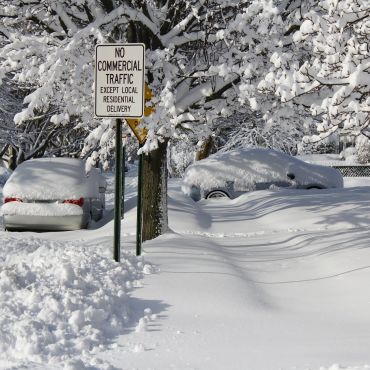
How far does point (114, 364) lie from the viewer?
4.28 metres

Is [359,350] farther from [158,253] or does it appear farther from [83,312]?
[158,253]

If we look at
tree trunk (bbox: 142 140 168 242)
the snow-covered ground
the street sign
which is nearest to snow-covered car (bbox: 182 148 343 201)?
the snow-covered ground

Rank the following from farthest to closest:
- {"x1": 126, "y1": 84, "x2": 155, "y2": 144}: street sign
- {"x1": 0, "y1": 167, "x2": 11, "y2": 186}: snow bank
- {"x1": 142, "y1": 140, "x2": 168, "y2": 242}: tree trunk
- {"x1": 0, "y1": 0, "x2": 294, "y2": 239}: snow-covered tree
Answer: {"x1": 0, "y1": 167, "x2": 11, "y2": 186}: snow bank
{"x1": 142, "y1": 140, "x2": 168, "y2": 242}: tree trunk
{"x1": 0, "y1": 0, "x2": 294, "y2": 239}: snow-covered tree
{"x1": 126, "y1": 84, "x2": 155, "y2": 144}: street sign

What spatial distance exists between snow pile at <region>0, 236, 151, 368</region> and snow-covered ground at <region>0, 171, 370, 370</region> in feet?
0.04

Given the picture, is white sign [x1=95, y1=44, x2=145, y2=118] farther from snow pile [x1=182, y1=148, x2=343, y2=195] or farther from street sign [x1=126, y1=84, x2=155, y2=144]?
snow pile [x1=182, y1=148, x2=343, y2=195]

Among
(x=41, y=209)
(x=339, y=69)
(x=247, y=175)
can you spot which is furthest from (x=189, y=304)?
(x=247, y=175)

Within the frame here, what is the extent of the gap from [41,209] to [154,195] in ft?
9.30

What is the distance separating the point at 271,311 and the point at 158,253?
2.81 m

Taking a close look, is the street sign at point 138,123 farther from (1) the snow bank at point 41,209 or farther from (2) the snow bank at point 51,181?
(2) the snow bank at point 51,181

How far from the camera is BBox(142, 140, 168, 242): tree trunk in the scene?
10.4 metres

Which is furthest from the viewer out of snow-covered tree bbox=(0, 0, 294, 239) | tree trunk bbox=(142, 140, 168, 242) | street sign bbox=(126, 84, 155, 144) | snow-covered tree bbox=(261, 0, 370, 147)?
tree trunk bbox=(142, 140, 168, 242)

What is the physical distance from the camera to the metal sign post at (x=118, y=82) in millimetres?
7168

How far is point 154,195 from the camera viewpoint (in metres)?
10.5

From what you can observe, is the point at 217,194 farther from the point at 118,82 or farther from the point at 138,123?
the point at 118,82
